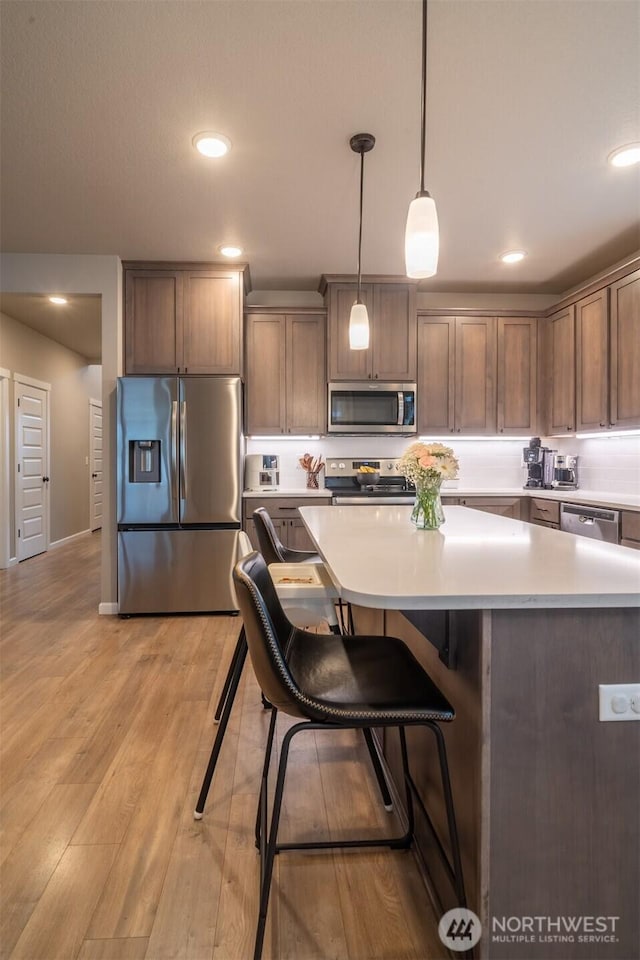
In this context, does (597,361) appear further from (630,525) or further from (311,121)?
(311,121)

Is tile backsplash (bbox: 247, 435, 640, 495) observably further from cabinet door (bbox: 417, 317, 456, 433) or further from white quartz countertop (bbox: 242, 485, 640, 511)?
cabinet door (bbox: 417, 317, 456, 433)

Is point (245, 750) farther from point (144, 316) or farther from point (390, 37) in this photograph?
point (144, 316)

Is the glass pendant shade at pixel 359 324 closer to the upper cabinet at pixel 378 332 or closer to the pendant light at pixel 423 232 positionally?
the pendant light at pixel 423 232

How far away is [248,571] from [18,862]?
3.74ft

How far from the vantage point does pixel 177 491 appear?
370 cm

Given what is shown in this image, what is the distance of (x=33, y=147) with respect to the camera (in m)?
2.49

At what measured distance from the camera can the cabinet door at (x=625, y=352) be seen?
3.30m

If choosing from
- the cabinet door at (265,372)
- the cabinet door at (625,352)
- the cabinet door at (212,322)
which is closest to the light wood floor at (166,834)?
the cabinet door at (265,372)

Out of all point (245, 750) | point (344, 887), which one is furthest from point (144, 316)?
point (344, 887)

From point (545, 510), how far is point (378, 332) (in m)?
2.00

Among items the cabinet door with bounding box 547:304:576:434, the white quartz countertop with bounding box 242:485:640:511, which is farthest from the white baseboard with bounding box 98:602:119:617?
the cabinet door with bounding box 547:304:576:434

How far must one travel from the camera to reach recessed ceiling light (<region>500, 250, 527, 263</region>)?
3756 mm

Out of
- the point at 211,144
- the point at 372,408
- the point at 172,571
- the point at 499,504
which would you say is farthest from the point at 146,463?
the point at 499,504

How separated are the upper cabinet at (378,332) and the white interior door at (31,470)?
149 inches
